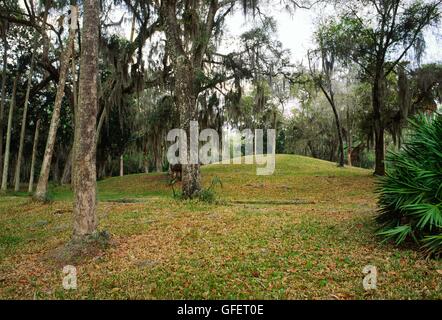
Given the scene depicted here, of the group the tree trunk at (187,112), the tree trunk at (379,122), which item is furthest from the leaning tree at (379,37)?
the tree trunk at (187,112)

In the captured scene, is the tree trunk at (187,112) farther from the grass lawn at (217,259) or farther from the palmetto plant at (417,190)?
the palmetto plant at (417,190)

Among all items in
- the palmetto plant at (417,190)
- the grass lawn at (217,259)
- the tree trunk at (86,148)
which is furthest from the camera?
the tree trunk at (86,148)

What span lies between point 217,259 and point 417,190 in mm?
3472

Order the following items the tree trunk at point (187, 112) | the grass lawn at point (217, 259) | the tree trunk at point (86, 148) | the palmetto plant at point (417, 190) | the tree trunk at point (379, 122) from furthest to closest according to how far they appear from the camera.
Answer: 1. the tree trunk at point (379, 122)
2. the tree trunk at point (187, 112)
3. the tree trunk at point (86, 148)
4. the palmetto plant at point (417, 190)
5. the grass lawn at point (217, 259)

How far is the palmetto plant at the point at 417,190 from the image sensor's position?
17.3 feet

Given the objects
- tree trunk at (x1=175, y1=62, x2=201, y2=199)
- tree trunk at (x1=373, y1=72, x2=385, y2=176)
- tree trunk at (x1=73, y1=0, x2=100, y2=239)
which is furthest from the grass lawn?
tree trunk at (x1=373, y1=72, x2=385, y2=176)

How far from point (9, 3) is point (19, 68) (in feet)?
18.2

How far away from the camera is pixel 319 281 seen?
4461 millimetres

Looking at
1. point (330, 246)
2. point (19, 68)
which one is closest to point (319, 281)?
point (330, 246)

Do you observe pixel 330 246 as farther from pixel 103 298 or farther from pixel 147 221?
pixel 147 221

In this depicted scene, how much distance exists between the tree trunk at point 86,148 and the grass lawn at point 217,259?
0.68 metres

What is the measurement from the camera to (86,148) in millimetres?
6027

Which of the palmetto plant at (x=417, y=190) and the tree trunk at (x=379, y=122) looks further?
the tree trunk at (x=379, y=122)

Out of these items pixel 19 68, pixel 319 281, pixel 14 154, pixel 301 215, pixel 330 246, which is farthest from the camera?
pixel 14 154
